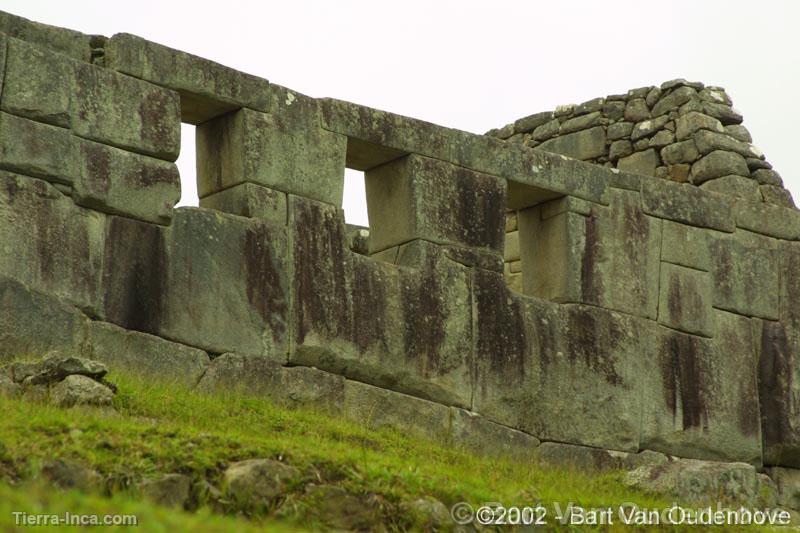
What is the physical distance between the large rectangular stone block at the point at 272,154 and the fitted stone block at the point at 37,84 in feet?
4.33

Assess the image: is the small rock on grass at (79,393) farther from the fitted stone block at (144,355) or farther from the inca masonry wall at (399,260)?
the inca masonry wall at (399,260)

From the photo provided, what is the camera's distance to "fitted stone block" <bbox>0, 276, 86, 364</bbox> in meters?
10.1

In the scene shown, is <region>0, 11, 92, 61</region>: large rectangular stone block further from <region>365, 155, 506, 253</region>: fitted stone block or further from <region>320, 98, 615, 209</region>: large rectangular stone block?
<region>365, 155, 506, 253</region>: fitted stone block

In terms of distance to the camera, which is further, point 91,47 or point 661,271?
point 661,271

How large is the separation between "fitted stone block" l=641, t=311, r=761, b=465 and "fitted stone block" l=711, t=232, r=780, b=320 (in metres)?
0.16

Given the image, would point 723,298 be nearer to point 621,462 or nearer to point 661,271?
point 661,271

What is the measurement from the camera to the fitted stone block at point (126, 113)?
1075cm

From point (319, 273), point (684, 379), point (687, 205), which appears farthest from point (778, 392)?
point (319, 273)

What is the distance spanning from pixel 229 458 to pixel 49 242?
2.67 m

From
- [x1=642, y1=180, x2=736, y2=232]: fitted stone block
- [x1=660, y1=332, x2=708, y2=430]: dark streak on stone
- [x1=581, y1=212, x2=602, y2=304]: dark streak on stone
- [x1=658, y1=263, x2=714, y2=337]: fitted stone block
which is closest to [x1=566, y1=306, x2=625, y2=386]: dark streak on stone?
[x1=581, y1=212, x2=602, y2=304]: dark streak on stone

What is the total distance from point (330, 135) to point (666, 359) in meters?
3.40

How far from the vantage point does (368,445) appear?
10.2 metres

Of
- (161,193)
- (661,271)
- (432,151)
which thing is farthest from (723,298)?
(161,193)

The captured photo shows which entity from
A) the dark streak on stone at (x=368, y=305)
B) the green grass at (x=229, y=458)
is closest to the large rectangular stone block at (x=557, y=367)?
the dark streak on stone at (x=368, y=305)
